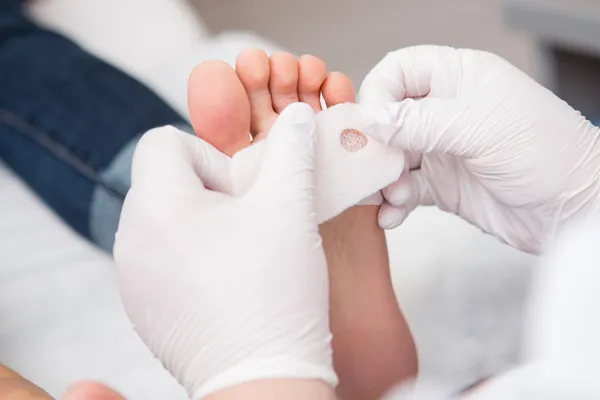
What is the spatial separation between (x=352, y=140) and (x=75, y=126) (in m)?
0.41

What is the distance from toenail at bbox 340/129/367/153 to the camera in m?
0.59

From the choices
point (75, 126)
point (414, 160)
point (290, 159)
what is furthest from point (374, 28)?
point (290, 159)

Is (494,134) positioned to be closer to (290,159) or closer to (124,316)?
(290,159)

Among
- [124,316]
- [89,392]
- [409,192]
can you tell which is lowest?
[124,316]

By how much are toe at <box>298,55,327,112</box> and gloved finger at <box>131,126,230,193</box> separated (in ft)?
0.36

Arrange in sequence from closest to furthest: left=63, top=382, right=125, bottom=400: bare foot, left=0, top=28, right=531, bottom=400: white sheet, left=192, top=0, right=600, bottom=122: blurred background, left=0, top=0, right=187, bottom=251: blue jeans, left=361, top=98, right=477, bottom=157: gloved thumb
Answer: left=63, top=382, right=125, bottom=400: bare foot < left=361, top=98, right=477, bottom=157: gloved thumb < left=0, top=28, right=531, bottom=400: white sheet < left=0, top=0, right=187, bottom=251: blue jeans < left=192, top=0, right=600, bottom=122: blurred background

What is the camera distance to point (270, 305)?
0.45 m

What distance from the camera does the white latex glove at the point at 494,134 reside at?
0.56 metres

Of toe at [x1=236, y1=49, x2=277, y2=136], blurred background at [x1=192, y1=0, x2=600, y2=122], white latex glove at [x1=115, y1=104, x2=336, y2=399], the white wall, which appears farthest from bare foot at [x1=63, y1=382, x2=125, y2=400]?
the white wall

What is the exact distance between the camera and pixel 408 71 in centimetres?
61

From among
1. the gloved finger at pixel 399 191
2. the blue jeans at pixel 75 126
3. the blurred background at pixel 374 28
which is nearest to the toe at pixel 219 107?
the gloved finger at pixel 399 191

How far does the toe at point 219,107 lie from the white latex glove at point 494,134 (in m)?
0.10

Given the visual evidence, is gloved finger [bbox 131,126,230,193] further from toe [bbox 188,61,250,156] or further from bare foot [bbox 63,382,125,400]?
bare foot [bbox 63,382,125,400]

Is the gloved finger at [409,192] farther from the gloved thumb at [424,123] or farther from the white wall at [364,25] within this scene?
the white wall at [364,25]
